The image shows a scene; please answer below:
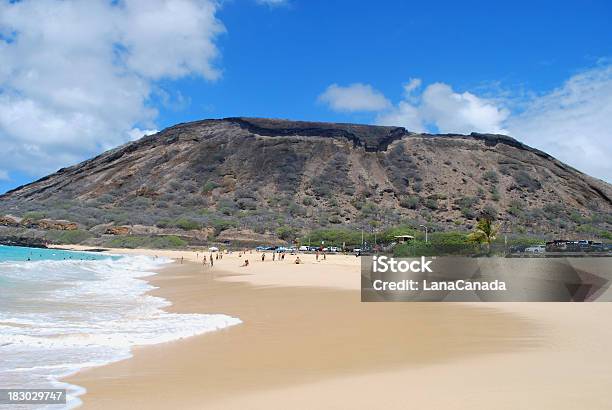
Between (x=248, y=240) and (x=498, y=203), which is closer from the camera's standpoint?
(x=248, y=240)

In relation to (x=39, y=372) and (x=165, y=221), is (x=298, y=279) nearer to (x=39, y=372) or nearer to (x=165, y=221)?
(x=39, y=372)

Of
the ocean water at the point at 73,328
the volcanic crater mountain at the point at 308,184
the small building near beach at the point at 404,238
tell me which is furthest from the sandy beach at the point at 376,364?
the volcanic crater mountain at the point at 308,184

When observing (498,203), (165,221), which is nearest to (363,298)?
(165,221)

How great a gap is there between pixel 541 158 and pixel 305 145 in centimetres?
4872

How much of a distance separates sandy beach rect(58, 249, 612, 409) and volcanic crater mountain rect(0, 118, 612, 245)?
63.6 m

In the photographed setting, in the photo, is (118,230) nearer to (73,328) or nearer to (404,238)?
(404,238)

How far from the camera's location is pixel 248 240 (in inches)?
2825

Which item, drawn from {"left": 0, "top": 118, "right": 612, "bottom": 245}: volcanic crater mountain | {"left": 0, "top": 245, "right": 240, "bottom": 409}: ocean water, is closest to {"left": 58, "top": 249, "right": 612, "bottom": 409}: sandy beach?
{"left": 0, "top": 245, "right": 240, "bottom": 409}: ocean water

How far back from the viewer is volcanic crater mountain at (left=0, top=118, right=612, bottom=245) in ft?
Answer: 271

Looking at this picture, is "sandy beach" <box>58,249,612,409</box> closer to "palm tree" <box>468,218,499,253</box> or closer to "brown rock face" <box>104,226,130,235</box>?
"palm tree" <box>468,218,499,253</box>

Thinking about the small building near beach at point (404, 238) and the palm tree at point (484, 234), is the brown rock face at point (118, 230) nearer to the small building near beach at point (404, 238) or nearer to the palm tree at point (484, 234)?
the small building near beach at point (404, 238)

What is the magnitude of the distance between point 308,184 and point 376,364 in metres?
87.6

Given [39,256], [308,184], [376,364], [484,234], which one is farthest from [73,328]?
[308,184]

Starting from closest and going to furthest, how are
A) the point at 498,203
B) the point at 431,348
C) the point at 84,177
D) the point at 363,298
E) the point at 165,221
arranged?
the point at 431,348 < the point at 363,298 < the point at 165,221 < the point at 498,203 < the point at 84,177
